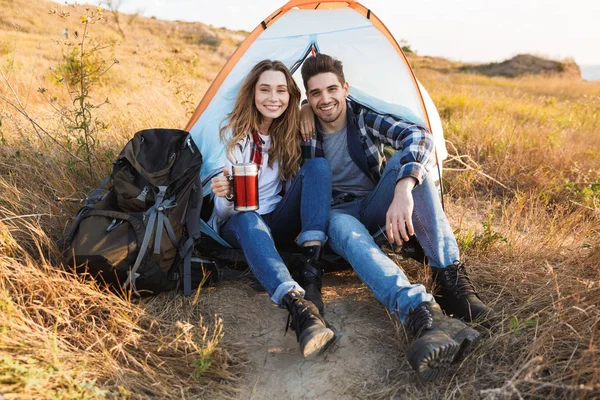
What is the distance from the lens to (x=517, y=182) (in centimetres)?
416

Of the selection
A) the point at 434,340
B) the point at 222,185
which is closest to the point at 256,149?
the point at 222,185

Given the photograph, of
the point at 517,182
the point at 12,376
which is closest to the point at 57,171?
the point at 12,376

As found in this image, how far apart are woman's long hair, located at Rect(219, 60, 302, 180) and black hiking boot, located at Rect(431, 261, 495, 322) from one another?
3.49ft

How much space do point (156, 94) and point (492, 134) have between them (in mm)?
3842

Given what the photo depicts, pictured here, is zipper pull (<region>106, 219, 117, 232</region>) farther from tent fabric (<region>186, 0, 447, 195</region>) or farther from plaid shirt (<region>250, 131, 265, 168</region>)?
tent fabric (<region>186, 0, 447, 195</region>)

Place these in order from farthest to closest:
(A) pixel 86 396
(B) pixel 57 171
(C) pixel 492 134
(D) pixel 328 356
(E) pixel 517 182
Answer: (C) pixel 492 134 < (E) pixel 517 182 < (B) pixel 57 171 < (D) pixel 328 356 < (A) pixel 86 396

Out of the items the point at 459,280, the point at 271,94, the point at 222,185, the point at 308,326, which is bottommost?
the point at 308,326

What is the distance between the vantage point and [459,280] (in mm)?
2189

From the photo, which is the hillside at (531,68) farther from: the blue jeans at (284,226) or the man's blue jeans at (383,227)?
the blue jeans at (284,226)

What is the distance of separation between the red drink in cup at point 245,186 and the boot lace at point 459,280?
3.43ft

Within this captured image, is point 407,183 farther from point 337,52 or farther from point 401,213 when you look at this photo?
point 337,52

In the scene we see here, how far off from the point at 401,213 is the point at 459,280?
435 mm

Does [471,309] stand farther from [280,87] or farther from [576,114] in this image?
[576,114]

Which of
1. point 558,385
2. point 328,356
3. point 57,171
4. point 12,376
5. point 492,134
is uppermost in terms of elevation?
point 492,134
